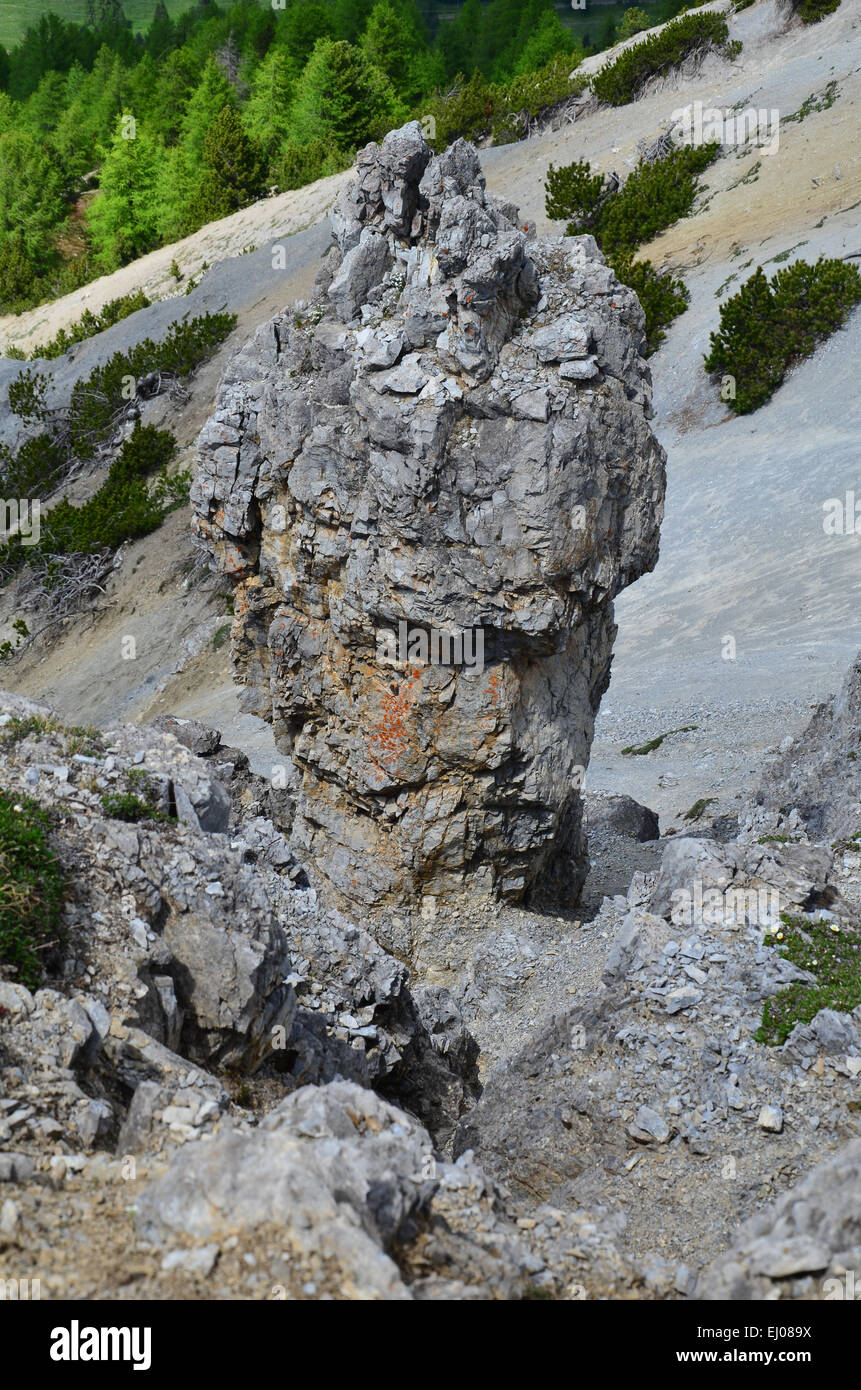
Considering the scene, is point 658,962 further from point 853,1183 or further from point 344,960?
point 853,1183

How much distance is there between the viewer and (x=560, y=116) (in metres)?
68.5

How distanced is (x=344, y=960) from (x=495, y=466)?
268 inches

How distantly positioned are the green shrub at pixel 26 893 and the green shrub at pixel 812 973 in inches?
247

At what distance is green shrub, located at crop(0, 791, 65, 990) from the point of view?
26.3 ft

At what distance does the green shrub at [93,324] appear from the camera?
64.3 m

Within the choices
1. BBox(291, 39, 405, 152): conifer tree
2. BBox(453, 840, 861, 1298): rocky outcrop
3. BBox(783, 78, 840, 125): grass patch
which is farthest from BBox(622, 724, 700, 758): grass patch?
BBox(291, 39, 405, 152): conifer tree

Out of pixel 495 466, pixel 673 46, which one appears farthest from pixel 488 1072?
pixel 673 46

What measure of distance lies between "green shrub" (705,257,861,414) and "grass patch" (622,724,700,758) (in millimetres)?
20174

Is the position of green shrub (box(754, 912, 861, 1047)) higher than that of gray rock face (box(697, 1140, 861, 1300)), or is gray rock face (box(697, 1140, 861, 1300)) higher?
gray rock face (box(697, 1140, 861, 1300))

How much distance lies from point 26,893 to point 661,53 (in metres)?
69.0

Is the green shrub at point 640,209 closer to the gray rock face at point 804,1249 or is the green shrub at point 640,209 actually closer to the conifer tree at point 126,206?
the conifer tree at point 126,206

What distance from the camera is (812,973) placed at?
11.0m

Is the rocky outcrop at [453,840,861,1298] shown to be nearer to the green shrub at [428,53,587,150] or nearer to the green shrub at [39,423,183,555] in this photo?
the green shrub at [39,423,183,555]

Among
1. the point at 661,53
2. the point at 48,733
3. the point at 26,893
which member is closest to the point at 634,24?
the point at 661,53
